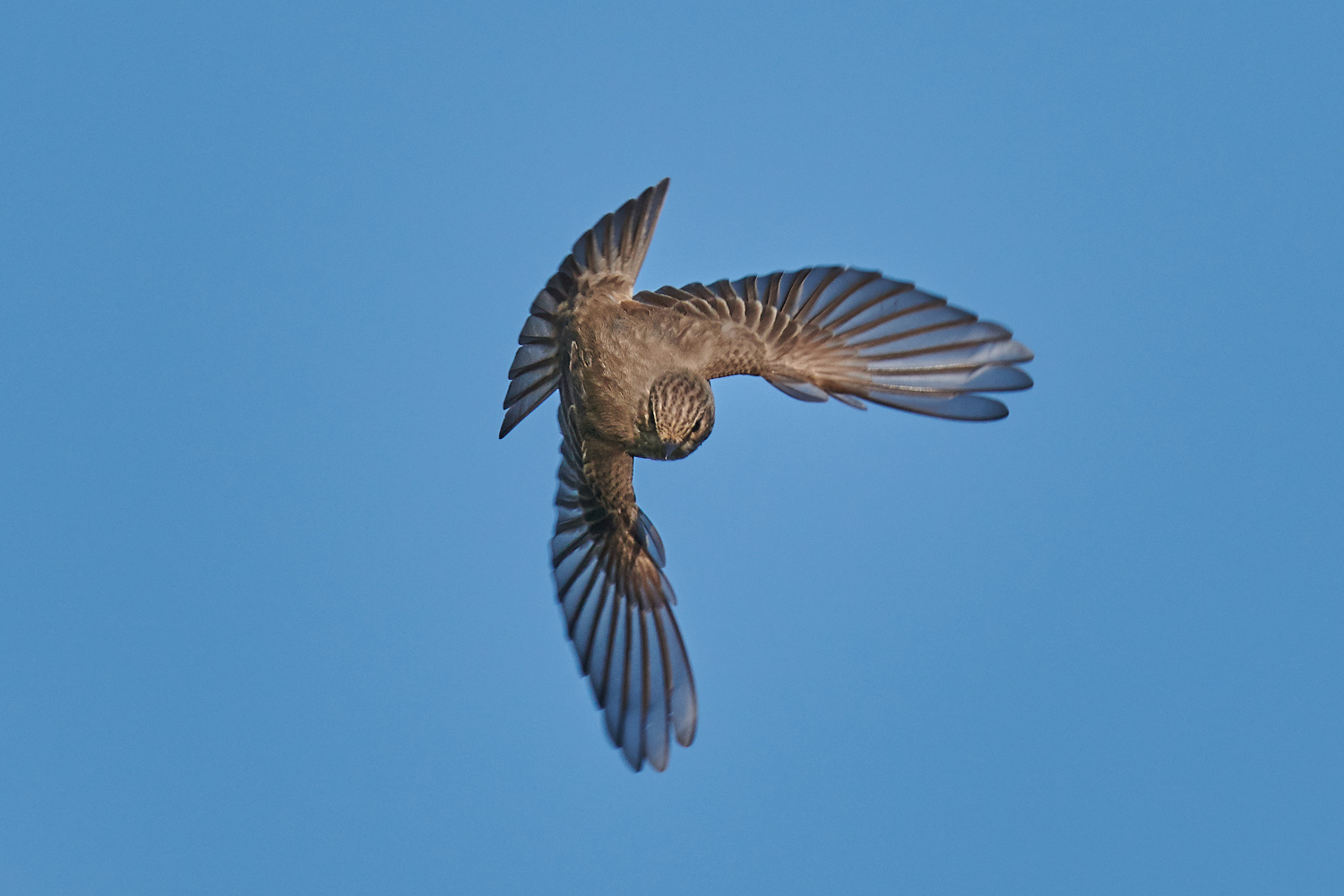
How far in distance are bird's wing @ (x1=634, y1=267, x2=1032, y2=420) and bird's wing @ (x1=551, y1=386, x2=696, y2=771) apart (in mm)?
1055

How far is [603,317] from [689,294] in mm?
575

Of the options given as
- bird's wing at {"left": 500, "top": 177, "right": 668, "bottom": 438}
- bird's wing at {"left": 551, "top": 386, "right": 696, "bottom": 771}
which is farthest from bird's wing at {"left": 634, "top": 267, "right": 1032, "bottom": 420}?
bird's wing at {"left": 551, "top": 386, "right": 696, "bottom": 771}

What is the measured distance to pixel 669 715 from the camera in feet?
27.0

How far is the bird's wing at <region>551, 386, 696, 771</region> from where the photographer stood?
27.0ft

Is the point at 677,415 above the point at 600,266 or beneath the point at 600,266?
beneath

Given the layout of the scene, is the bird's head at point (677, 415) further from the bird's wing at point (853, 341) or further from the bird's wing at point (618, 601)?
the bird's wing at point (618, 601)

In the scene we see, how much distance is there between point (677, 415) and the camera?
7211 millimetres

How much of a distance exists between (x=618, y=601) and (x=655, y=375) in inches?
80.4

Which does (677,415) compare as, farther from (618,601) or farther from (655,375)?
(618,601)

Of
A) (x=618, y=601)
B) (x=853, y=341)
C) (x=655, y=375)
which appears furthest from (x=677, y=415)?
(x=618, y=601)

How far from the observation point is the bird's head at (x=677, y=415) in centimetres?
722

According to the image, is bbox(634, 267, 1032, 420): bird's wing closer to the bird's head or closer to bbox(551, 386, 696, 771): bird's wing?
the bird's head

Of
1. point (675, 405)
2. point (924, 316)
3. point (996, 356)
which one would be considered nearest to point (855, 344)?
point (924, 316)

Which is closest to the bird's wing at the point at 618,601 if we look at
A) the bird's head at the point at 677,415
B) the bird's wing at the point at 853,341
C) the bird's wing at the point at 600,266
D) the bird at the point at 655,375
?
the bird at the point at 655,375
